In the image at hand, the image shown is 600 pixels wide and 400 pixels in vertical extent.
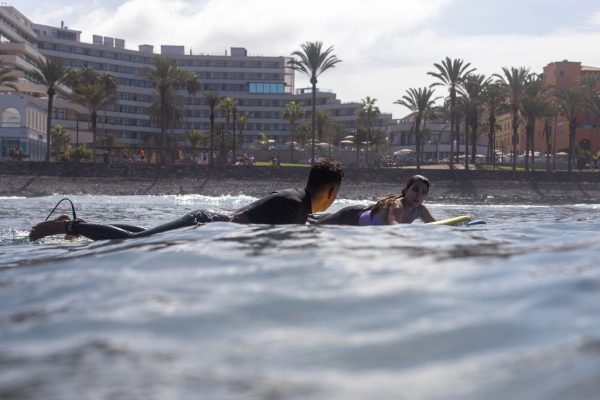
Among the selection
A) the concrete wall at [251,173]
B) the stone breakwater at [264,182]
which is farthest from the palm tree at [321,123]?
the stone breakwater at [264,182]

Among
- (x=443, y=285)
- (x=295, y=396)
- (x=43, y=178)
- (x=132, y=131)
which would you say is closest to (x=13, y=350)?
(x=295, y=396)

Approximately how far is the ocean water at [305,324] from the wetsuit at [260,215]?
5.33 ft

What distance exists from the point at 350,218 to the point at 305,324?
5.58 meters

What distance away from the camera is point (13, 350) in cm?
347

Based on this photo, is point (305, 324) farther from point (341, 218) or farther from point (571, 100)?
point (571, 100)

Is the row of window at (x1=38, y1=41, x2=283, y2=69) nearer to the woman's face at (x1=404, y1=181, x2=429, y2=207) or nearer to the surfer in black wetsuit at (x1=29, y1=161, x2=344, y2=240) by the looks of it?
the woman's face at (x1=404, y1=181, x2=429, y2=207)

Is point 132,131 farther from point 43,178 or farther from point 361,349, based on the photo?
point 361,349

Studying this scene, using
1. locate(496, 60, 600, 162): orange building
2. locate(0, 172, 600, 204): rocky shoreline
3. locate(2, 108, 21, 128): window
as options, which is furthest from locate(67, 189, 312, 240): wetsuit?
locate(496, 60, 600, 162): orange building

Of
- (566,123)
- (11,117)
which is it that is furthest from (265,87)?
(11,117)

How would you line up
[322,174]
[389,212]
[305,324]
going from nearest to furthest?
[305,324], [322,174], [389,212]

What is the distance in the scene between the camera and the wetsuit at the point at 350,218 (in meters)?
8.86

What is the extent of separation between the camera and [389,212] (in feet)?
29.2

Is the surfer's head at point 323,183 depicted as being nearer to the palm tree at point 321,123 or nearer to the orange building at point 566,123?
the orange building at point 566,123

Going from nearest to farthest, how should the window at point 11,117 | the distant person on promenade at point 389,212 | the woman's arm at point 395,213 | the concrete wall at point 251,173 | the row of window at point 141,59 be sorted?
the woman's arm at point 395,213 < the distant person on promenade at point 389,212 < the concrete wall at point 251,173 < the window at point 11,117 < the row of window at point 141,59
